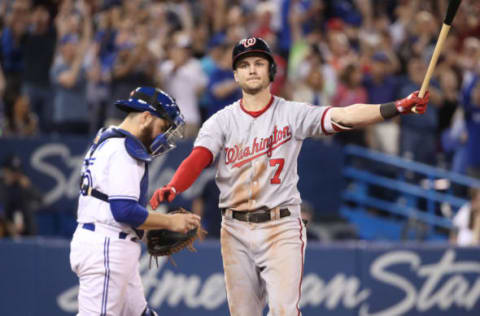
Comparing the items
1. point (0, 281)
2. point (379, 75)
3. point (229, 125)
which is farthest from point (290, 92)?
point (229, 125)

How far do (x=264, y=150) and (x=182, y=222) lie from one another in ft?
2.59

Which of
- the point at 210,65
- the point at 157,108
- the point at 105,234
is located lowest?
the point at 105,234

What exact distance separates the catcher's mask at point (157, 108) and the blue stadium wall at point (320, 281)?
3393mm

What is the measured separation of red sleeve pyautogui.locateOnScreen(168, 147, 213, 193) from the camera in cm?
615

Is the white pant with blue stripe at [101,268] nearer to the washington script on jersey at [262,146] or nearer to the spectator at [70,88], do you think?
the washington script on jersey at [262,146]

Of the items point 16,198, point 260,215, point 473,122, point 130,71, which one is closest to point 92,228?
point 260,215

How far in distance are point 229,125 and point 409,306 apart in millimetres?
4188

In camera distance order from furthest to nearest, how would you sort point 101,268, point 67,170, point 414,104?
point 67,170 < point 101,268 < point 414,104

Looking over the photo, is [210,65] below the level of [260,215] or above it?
above

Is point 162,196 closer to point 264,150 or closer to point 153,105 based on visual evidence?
point 153,105

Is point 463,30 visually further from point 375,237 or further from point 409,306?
point 409,306

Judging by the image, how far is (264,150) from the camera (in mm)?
6129

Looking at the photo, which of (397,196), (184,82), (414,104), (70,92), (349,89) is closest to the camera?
(414,104)

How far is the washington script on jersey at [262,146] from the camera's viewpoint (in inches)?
241
